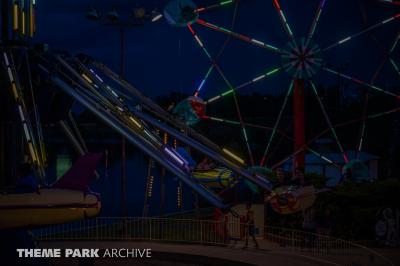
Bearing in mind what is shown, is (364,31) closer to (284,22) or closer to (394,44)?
(394,44)

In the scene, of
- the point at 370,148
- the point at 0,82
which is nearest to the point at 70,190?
the point at 0,82

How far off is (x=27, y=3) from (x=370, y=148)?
3767cm

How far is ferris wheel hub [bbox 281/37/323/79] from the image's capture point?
86.1 feet

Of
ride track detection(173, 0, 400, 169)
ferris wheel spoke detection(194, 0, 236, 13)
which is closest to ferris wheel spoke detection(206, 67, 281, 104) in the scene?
ride track detection(173, 0, 400, 169)

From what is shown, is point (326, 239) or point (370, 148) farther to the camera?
point (370, 148)

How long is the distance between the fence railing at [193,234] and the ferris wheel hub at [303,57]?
25.0 ft

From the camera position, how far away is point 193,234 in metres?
20.3

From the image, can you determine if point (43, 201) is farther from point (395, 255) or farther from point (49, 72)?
point (395, 255)

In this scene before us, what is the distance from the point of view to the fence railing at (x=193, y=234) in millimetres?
18688

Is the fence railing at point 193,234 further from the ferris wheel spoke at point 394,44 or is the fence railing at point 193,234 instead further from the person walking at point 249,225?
the ferris wheel spoke at point 394,44

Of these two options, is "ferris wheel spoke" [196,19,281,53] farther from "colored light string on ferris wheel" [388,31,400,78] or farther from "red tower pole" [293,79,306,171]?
"colored light string on ferris wheel" [388,31,400,78]

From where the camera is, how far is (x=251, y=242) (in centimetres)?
2031

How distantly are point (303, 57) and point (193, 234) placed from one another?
30.5ft

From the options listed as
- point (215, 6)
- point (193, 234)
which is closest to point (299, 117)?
point (215, 6)
